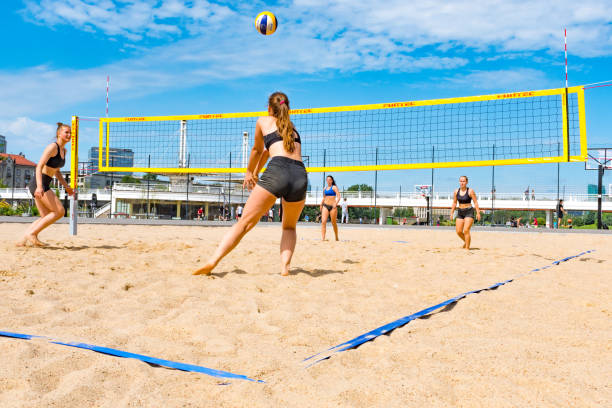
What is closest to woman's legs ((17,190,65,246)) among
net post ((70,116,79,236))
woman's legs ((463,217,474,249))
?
net post ((70,116,79,236))

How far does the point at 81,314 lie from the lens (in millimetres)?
2289

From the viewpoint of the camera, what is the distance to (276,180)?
130 inches

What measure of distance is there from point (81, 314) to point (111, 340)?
0.49 metres

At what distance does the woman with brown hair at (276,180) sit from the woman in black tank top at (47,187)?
246 centimetres

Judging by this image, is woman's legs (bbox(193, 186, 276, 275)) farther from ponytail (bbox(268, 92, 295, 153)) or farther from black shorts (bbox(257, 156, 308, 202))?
ponytail (bbox(268, 92, 295, 153))

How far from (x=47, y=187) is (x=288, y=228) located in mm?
2973

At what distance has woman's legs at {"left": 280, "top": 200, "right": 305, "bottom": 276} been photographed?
346 centimetres

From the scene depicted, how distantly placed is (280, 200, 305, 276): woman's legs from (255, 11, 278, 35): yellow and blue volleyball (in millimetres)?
3447

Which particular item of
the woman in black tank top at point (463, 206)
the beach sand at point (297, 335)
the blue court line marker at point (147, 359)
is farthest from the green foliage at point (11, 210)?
the blue court line marker at point (147, 359)

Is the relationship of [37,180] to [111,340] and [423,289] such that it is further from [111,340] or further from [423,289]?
[423,289]

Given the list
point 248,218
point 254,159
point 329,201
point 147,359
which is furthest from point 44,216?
point 329,201

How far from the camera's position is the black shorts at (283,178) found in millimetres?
3301

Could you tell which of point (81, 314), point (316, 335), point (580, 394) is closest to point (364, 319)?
point (316, 335)

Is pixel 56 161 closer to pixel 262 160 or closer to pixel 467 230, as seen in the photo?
pixel 262 160
